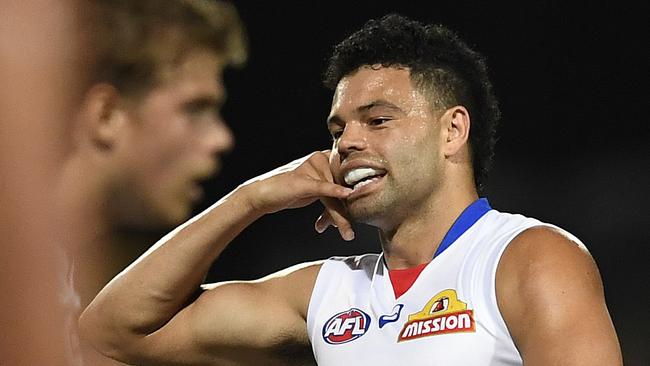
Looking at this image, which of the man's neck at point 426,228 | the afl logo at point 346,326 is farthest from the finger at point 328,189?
the afl logo at point 346,326

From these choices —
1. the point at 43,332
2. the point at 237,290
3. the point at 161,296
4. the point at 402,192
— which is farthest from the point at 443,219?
the point at 43,332

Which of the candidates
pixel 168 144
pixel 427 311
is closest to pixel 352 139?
pixel 427 311

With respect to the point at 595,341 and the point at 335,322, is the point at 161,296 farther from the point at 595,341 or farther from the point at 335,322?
the point at 595,341

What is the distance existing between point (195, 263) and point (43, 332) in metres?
0.77

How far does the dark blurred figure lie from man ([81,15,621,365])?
1.73ft

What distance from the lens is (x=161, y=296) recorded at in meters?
2.09

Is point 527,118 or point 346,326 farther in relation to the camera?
point 527,118

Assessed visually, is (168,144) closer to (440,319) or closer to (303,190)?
(303,190)

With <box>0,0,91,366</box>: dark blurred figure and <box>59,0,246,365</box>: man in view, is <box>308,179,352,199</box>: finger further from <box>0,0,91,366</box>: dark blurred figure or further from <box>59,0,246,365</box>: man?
<box>0,0,91,366</box>: dark blurred figure

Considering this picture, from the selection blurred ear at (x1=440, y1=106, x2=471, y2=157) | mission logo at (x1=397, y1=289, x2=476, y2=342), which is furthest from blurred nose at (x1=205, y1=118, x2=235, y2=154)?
mission logo at (x1=397, y1=289, x2=476, y2=342)

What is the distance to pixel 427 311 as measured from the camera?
1876 millimetres

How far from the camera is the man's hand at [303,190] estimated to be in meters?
2.01

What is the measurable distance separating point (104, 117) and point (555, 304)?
884mm

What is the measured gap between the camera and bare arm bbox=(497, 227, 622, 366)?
5.30 ft
